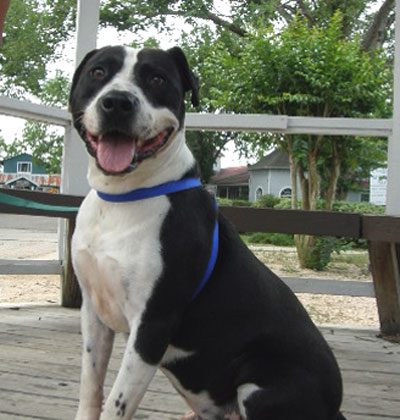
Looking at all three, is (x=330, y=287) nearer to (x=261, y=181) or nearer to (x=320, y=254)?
(x=320, y=254)

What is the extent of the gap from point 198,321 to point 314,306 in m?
4.43

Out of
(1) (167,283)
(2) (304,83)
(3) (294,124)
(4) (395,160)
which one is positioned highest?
(2) (304,83)

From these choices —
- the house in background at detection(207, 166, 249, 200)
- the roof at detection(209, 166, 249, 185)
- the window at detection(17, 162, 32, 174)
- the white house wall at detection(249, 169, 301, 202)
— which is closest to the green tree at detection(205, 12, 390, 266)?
the white house wall at detection(249, 169, 301, 202)

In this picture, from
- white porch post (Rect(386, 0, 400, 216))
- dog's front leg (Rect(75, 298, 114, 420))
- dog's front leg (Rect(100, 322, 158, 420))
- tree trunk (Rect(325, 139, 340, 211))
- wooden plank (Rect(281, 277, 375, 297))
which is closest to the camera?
dog's front leg (Rect(100, 322, 158, 420))

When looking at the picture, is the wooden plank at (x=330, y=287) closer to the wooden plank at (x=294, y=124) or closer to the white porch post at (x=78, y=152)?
the wooden plank at (x=294, y=124)

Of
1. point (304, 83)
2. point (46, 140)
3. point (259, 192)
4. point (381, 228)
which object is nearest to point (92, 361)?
point (381, 228)

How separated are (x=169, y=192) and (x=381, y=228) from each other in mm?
1634

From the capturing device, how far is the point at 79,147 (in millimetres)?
3738

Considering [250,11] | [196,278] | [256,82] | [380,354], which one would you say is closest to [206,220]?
[196,278]

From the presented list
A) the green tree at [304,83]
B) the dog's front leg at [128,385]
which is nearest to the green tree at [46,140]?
the dog's front leg at [128,385]

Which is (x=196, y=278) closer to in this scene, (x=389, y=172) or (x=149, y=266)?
(x=149, y=266)

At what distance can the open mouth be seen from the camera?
1482 mm

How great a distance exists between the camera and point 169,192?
157 centimetres

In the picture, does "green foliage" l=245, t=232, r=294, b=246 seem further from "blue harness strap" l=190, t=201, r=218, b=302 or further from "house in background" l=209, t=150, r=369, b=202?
"blue harness strap" l=190, t=201, r=218, b=302
